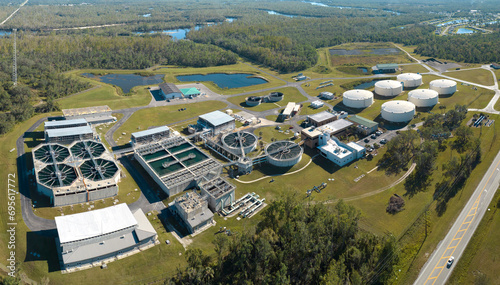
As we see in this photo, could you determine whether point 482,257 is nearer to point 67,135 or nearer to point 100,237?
point 100,237

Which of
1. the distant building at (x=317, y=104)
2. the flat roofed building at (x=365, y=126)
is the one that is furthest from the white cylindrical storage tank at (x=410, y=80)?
the flat roofed building at (x=365, y=126)

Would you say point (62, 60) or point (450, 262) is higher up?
point (450, 262)

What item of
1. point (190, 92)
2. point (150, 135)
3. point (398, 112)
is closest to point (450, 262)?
point (398, 112)

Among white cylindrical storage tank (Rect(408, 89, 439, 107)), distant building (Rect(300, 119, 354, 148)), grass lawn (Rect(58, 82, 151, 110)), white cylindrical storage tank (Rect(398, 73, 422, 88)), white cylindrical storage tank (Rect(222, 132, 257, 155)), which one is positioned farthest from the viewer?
white cylindrical storage tank (Rect(398, 73, 422, 88))

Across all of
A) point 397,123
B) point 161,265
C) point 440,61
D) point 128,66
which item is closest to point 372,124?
point 397,123

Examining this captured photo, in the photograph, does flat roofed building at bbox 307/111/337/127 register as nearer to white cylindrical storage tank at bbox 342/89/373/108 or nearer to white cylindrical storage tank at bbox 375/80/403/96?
white cylindrical storage tank at bbox 342/89/373/108

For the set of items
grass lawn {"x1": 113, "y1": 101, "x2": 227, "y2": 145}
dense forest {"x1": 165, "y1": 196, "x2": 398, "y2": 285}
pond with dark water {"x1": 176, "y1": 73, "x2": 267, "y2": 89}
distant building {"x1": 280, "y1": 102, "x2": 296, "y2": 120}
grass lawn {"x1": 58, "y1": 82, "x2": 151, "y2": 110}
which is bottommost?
pond with dark water {"x1": 176, "y1": 73, "x2": 267, "y2": 89}

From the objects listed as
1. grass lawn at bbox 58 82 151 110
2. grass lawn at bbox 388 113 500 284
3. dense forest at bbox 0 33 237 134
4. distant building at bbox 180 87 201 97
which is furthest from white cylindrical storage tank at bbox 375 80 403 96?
grass lawn at bbox 58 82 151 110
